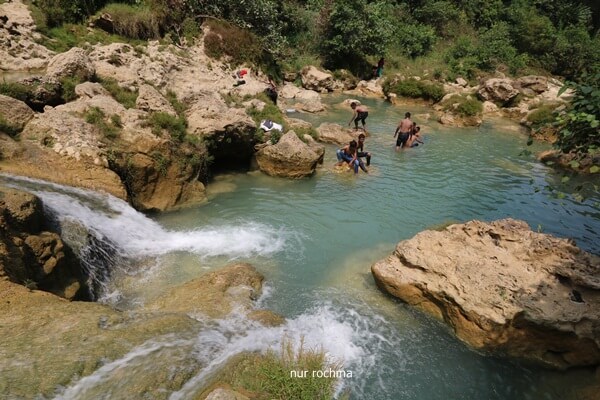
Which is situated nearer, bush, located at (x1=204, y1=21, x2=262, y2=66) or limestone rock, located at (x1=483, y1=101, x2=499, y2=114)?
bush, located at (x1=204, y1=21, x2=262, y2=66)

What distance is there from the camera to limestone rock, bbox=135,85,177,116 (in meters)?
11.0

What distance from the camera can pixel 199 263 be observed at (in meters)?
7.85

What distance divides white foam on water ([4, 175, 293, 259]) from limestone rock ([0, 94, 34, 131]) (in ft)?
6.16

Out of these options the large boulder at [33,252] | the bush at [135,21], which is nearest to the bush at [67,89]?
the large boulder at [33,252]

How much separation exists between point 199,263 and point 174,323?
2692mm

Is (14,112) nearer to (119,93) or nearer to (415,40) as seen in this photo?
(119,93)

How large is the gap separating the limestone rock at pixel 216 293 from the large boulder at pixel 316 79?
21.9 meters

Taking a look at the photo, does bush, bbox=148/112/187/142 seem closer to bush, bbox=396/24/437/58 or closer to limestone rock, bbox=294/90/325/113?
limestone rock, bbox=294/90/325/113

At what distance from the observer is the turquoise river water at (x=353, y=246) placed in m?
5.69

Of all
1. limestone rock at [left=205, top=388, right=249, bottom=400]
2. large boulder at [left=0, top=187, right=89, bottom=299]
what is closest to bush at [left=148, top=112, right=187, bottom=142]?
large boulder at [left=0, top=187, right=89, bottom=299]

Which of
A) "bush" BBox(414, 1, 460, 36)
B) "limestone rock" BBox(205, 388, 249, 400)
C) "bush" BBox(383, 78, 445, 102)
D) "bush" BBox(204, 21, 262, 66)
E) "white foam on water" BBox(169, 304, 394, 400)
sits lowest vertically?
"white foam on water" BBox(169, 304, 394, 400)

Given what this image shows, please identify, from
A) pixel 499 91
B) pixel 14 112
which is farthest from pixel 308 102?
pixel 14 112

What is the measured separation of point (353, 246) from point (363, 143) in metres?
7.96

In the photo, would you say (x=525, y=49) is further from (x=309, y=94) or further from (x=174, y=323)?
(x=174, y=323)
